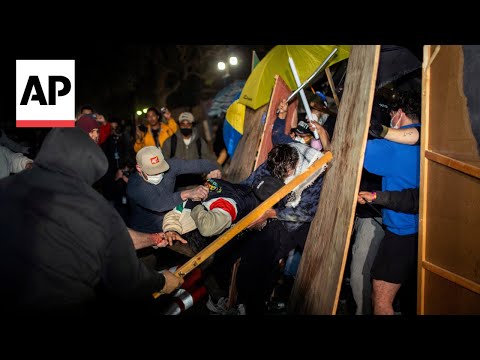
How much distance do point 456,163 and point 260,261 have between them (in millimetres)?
1917

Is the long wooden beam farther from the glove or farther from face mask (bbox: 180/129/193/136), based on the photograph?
face mask (bbox: 180/129/193/136)

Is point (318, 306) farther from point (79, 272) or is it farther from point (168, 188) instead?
point (168, 188)

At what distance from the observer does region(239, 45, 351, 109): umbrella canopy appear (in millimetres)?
4801

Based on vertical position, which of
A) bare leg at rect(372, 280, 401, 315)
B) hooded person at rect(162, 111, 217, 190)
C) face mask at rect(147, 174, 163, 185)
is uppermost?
hooded person at rect(162, 111, 217, 190)

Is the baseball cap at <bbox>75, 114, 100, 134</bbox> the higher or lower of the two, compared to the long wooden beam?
higher

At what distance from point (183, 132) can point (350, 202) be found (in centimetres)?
449

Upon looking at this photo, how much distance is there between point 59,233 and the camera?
1817 mm

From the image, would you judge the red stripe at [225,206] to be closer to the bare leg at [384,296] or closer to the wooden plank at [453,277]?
the bare leg at [384,296]

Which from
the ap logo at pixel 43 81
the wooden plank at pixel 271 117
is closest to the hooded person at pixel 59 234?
the ap logo at pixel 43 81

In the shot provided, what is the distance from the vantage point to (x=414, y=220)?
9.39 feet

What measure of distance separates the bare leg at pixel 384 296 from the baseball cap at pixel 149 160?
7.82 ft

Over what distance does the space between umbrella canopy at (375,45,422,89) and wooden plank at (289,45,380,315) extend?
68 centimetres

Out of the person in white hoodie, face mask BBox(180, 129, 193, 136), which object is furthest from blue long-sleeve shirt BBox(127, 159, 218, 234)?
face mask BBox(180, 129, 193, 136)

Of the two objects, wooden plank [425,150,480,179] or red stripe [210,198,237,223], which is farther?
red stripe [210,198,237,223]
